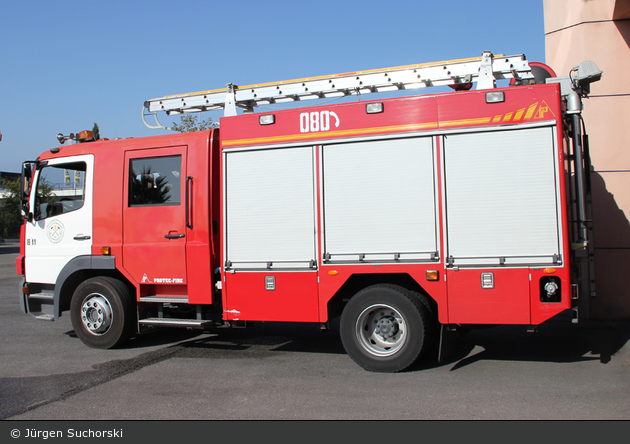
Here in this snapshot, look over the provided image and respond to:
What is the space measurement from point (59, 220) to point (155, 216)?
1668 millimetres

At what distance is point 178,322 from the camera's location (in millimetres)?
6758

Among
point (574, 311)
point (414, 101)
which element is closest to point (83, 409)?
point (414, 101)

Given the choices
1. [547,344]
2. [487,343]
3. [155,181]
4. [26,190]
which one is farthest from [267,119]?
[547,344]

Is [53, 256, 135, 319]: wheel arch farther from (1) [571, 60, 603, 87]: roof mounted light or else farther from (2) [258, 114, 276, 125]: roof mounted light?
(1) [571, 60, 603, 87]: roof mounted light

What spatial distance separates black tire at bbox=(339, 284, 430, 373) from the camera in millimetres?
5637

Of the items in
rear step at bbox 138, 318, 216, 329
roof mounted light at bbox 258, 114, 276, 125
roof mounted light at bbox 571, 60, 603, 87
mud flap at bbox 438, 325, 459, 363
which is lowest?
mud flap at bbox 438, 325, 459, 363

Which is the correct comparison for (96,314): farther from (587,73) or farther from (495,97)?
(587,73)

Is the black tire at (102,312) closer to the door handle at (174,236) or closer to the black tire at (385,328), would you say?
the door handle at (174,236)

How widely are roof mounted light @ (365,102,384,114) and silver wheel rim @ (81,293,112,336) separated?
4365 mm

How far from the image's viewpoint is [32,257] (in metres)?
7.67

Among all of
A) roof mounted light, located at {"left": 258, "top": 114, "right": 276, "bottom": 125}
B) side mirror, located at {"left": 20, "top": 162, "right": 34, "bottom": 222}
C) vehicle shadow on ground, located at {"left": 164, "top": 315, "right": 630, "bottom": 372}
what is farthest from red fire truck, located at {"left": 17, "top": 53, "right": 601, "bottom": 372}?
vehicle shadow on ground, located at {"left": 164, "top": 315, "right": 630, "bottom": 372}
